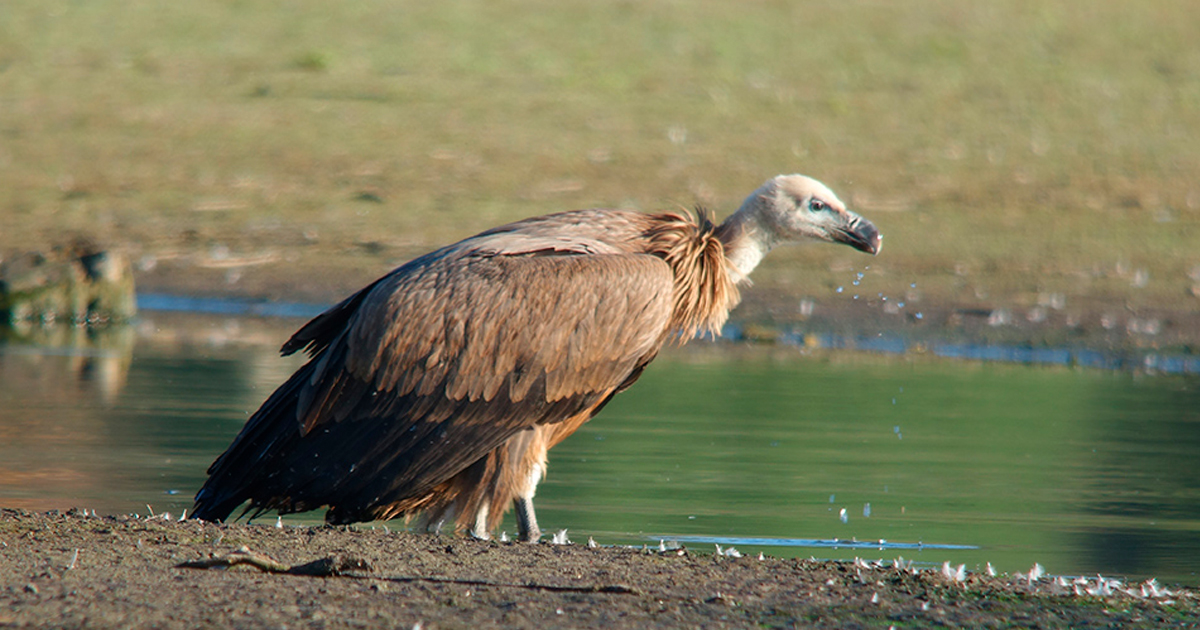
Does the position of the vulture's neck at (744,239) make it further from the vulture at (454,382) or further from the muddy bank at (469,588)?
the muddy bank at (469,588)

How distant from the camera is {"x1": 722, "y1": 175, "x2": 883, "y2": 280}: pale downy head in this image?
21.6 feet

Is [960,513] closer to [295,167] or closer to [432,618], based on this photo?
[432,618]

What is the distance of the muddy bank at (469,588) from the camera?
14.5 feet

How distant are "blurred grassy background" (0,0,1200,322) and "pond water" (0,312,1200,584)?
2.42m

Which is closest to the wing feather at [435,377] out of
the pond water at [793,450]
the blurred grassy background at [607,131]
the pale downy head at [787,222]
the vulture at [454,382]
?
the vulture at [454,382]

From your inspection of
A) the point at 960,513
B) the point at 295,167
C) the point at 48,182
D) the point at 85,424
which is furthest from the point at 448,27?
the point at 960,513

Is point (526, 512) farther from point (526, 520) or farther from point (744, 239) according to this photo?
point (744, 239)

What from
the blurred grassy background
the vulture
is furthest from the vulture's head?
the blurred grassy background

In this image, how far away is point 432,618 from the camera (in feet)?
14.4

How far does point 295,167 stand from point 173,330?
4.08m

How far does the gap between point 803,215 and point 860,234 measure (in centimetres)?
24

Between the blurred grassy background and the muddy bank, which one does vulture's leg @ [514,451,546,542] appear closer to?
the muddy bank

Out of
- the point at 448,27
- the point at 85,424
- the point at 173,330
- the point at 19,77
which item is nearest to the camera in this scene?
the point at 85,424

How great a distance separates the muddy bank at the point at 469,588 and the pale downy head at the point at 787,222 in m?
1.41
